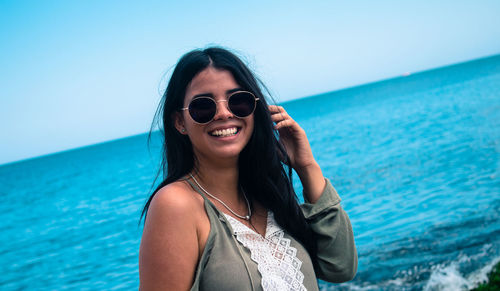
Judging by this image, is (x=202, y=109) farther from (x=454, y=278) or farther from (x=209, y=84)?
(x=454, y=278)

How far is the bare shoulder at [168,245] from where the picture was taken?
1.90m

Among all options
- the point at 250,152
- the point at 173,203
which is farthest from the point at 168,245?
the point at 250,152

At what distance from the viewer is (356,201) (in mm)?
14633

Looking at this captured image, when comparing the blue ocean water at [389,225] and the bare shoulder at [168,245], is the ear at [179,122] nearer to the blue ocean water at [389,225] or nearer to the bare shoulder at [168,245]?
the bare shoulder at [168,245]

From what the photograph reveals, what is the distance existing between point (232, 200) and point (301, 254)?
1.70ft

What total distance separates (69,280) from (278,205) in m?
12.8

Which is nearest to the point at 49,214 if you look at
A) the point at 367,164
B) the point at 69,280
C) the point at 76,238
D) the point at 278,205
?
the point at 76,238

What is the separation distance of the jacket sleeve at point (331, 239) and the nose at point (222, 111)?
822 mm

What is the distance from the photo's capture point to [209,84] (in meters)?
2.33

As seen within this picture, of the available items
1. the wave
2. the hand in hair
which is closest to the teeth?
the hand in hair

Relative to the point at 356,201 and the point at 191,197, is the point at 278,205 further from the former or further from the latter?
the point at 356,201

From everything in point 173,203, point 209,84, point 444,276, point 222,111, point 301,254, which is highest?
point 209,84

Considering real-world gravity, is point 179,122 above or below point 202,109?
below

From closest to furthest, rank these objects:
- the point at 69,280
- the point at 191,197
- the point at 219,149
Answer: the point at 191,197
the point at 219,149
the point at 69,280
